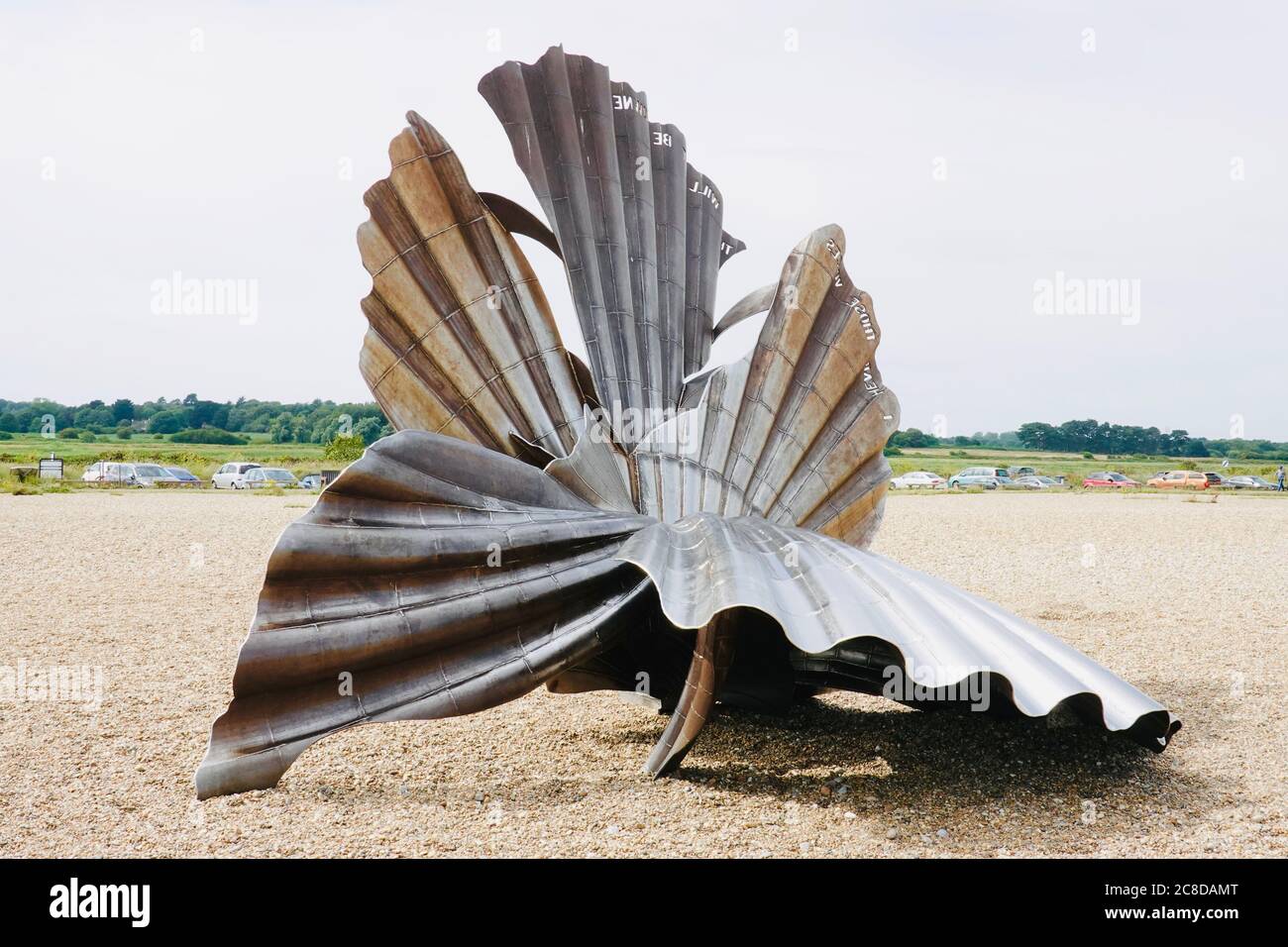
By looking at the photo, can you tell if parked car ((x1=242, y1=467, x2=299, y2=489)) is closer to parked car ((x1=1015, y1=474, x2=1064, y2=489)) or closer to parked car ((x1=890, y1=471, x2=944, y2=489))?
parked car ((x1=890, y1=471, x2=944, y2=489))

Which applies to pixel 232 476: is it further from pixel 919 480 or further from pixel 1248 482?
pixel 1248 482

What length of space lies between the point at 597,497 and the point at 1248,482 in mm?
56643

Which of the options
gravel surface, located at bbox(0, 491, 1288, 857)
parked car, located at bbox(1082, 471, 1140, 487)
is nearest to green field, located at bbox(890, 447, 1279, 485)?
parked car, located at bbox(1082, 471, 1140, 487)

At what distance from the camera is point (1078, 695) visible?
553 cm

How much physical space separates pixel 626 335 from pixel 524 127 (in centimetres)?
191

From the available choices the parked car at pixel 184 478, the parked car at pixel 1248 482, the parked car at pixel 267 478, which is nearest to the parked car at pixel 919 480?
the parked car at pixel 1248 482

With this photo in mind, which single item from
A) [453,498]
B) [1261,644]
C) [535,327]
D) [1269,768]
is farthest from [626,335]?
[1261,644]

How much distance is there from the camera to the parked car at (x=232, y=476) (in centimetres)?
4409

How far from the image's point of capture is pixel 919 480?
5491 centimetres

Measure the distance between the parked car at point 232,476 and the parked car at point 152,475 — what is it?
1.72 m

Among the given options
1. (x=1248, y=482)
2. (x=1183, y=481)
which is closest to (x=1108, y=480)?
(x=1183, y=481)

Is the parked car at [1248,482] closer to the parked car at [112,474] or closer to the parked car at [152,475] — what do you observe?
the parked car at [152,475]

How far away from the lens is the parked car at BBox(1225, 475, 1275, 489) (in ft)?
172

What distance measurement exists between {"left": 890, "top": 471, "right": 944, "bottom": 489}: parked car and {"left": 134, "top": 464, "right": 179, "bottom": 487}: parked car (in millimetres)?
34783
